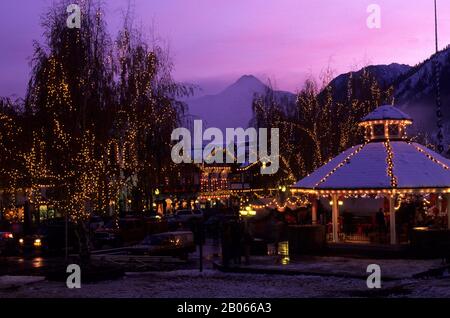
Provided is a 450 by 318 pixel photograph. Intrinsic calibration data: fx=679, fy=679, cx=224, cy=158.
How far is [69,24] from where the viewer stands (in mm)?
24453

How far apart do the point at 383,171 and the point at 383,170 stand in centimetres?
9

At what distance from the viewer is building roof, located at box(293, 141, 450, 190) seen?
26797 mm

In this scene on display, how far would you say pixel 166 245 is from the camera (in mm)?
28953

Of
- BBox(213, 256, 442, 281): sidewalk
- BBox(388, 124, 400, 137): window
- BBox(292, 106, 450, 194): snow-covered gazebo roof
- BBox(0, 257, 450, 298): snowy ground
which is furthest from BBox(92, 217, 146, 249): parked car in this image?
BBox(388, 124, 400, 137): window

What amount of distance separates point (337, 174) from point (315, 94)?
29.1 meters

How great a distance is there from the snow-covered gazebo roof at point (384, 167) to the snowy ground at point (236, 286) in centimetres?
549

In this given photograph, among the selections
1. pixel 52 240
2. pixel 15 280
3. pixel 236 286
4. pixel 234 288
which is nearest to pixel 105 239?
pixel 52 240

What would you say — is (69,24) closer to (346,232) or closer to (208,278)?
(208,278)

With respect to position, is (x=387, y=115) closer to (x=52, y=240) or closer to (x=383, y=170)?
(x=383, y=170)

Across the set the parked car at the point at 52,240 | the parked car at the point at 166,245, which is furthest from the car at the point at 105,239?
the parked car at the point at 166,245
